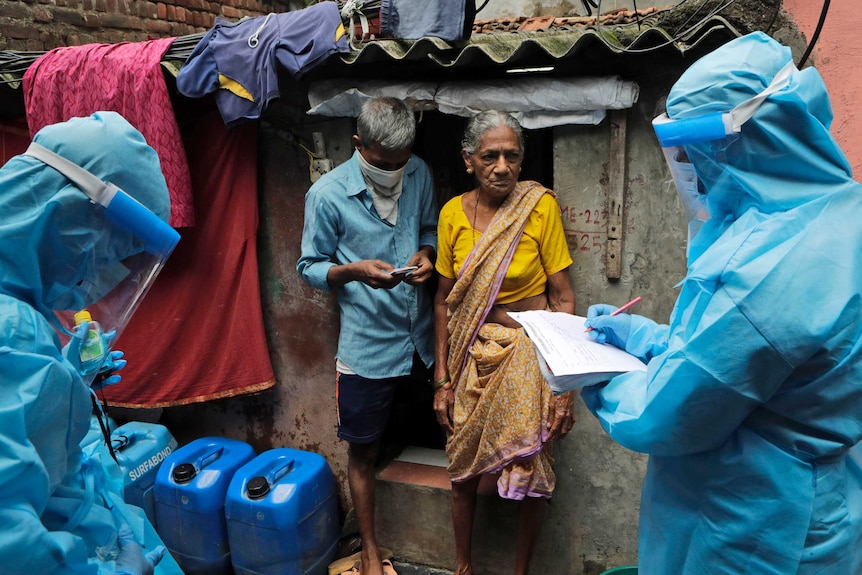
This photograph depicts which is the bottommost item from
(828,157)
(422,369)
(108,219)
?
(422,369)

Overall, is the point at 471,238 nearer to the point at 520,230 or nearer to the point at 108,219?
the point at 520,230

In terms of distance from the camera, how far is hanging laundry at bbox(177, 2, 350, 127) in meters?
3.27

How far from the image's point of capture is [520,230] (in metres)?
3.09

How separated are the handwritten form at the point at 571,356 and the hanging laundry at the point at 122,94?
2.41 metres

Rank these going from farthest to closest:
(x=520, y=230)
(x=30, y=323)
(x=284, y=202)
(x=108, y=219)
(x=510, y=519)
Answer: (x=284, y=202) → (x=510, y=519) → (x=520, y=230) → (x=108, y=219) → (x=30, y=323)

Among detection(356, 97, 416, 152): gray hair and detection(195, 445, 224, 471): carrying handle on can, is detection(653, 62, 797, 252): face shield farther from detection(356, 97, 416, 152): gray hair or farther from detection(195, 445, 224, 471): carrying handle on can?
detection(195, 445, 224, 471): carrying handle on can

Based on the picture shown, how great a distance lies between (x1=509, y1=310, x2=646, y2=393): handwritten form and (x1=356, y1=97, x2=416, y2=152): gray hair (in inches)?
51.7

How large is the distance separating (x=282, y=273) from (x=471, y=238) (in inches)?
59.9

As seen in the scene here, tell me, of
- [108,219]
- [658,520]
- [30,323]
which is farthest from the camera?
[658,520]

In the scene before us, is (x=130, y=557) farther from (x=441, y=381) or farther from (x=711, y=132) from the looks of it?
(x=711, y=132)

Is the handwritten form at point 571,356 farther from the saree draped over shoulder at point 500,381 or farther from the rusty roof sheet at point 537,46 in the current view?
the rusty roof sheet at point 537,46

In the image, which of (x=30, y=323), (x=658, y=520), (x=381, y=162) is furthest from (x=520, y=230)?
(x=30, y=323)

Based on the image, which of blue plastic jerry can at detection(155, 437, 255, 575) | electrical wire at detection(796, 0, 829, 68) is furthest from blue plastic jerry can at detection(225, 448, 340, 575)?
electrical wire at detection(796, 0, 829, 68)

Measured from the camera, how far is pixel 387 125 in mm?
3141
